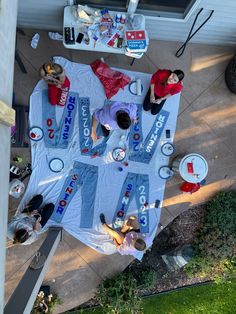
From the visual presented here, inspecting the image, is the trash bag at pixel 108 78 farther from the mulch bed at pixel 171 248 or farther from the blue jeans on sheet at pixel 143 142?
the mulch bed at pixel 171 248

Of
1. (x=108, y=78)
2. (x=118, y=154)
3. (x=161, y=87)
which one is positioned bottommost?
(x=118, y=154)

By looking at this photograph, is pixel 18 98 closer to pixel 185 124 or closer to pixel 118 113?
pixel 118 113

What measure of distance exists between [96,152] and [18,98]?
1706 mm

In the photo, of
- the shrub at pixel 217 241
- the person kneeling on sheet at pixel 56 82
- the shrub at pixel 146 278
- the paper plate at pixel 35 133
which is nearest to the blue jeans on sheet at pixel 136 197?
the shrub at pixel 146 278

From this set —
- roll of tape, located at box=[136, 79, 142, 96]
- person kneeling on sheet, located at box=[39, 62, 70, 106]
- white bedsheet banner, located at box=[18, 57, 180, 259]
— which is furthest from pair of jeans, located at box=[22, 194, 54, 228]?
roll of tape, located at box=[136, 79, 142, 96]

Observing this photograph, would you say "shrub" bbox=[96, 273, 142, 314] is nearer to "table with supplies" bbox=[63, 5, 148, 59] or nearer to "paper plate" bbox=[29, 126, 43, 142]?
"paper plate" bbox=[29, 126, 43, 142]

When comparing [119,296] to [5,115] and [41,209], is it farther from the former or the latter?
[5,115]

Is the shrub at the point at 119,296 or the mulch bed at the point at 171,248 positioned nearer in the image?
the shrub at the point at 119,296

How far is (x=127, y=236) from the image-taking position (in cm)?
637

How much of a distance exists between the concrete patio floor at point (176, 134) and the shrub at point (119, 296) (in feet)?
0.92

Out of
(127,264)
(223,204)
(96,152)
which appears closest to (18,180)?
(96,152)

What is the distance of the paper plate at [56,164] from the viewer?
671 centimetres

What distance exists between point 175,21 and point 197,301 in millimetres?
5135

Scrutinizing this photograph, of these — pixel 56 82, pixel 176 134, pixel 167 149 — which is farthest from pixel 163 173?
pixel 56 82
